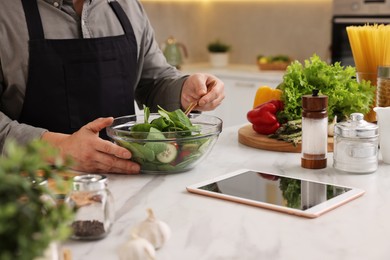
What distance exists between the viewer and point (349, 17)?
415cm

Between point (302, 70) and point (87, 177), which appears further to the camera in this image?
point (302, 70)

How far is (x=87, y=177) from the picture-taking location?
48.4 inches

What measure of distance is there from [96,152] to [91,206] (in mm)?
497

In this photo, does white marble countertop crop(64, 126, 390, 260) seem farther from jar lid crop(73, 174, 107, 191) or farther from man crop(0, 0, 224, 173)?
man crop(0, 0, 224, 173)

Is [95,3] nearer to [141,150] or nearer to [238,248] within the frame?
[141,150]

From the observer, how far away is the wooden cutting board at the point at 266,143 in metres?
2.02

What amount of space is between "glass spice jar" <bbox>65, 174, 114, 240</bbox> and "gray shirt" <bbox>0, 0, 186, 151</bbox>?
2.15 feet

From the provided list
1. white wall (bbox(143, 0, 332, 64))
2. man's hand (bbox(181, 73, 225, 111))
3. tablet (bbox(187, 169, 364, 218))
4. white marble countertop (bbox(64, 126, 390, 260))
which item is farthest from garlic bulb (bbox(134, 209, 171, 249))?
white wall (bbox(143, 0, 332, 64))

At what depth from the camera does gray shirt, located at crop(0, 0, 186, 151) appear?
6.84 feet

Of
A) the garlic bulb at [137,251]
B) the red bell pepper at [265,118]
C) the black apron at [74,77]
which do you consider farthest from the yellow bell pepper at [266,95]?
the garlic bulb at [137,251]

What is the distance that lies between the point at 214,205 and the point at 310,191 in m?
0.25

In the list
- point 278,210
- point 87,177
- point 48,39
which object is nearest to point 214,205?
point 278,210

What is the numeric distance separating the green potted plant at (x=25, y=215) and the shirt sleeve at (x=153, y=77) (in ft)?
5.41

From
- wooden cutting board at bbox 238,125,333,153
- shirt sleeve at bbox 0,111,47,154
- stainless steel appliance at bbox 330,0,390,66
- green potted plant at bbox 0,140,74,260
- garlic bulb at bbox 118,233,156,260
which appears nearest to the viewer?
green potted plant at bbox 0,140,74,260
